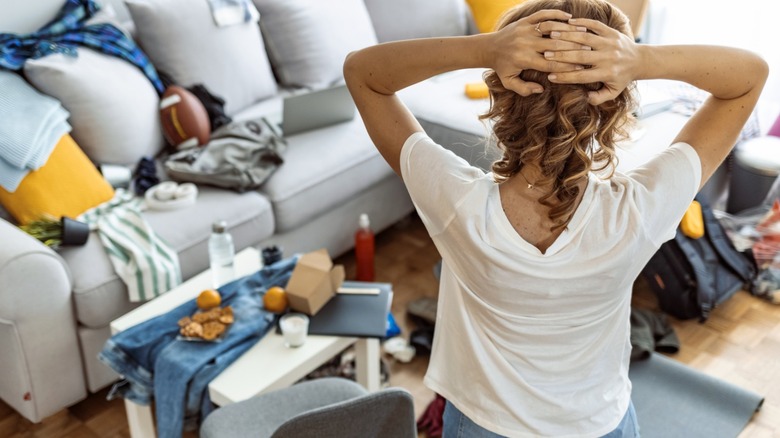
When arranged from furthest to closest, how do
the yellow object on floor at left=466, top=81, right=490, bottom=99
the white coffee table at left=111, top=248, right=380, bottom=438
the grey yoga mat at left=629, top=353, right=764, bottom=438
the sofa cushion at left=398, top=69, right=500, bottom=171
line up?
the yellow object on floor at left=466, top=81, right=490, bottom=99 < the sofa cushion at left=398, top=69, right=500, bottom=171 < the grey yoga mat at left=629, top=353, right=764, bottom=438 < the white coffee table at left=111, top=248, right=380, bottom=438

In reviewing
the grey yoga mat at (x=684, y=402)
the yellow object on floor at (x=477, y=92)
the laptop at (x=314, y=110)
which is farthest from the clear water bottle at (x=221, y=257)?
the yellow object on floor at (x=477, y=92)

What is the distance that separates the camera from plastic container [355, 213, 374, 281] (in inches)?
104

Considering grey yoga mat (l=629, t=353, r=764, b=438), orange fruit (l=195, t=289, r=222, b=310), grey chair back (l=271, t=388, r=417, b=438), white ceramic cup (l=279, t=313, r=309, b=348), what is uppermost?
grey chair back (l=271, t=388, r=417, b=438)

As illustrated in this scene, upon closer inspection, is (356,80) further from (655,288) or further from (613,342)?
(655,288)

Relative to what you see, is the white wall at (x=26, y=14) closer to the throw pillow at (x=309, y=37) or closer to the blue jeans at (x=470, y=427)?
the throw pillow at (x=309, y=37)

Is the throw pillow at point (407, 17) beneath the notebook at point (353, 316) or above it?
above

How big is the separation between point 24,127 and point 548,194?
69.2 inches

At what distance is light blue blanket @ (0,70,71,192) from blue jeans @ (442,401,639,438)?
1.57 m

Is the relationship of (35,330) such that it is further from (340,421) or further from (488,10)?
(488,10)

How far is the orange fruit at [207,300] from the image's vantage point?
1898 millimetres

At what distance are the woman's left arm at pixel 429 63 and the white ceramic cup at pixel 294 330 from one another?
2.61ft

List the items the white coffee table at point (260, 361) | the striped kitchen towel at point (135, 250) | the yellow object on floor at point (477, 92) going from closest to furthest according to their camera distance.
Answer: the white coffee table at point (260, 361) < the striped kitchen towel at point (135, 250) < the yellow object on floor at point (477, 92)

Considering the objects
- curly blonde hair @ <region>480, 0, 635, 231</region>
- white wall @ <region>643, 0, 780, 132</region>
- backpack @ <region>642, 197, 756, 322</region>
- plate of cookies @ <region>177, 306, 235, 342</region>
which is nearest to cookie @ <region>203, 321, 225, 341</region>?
plate of cookies @ <region>177, 306, 235, 342</region>

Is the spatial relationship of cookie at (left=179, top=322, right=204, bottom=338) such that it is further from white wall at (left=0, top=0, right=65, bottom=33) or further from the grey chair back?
white wall at (left=0, top=0, right=65, bottom=33)
